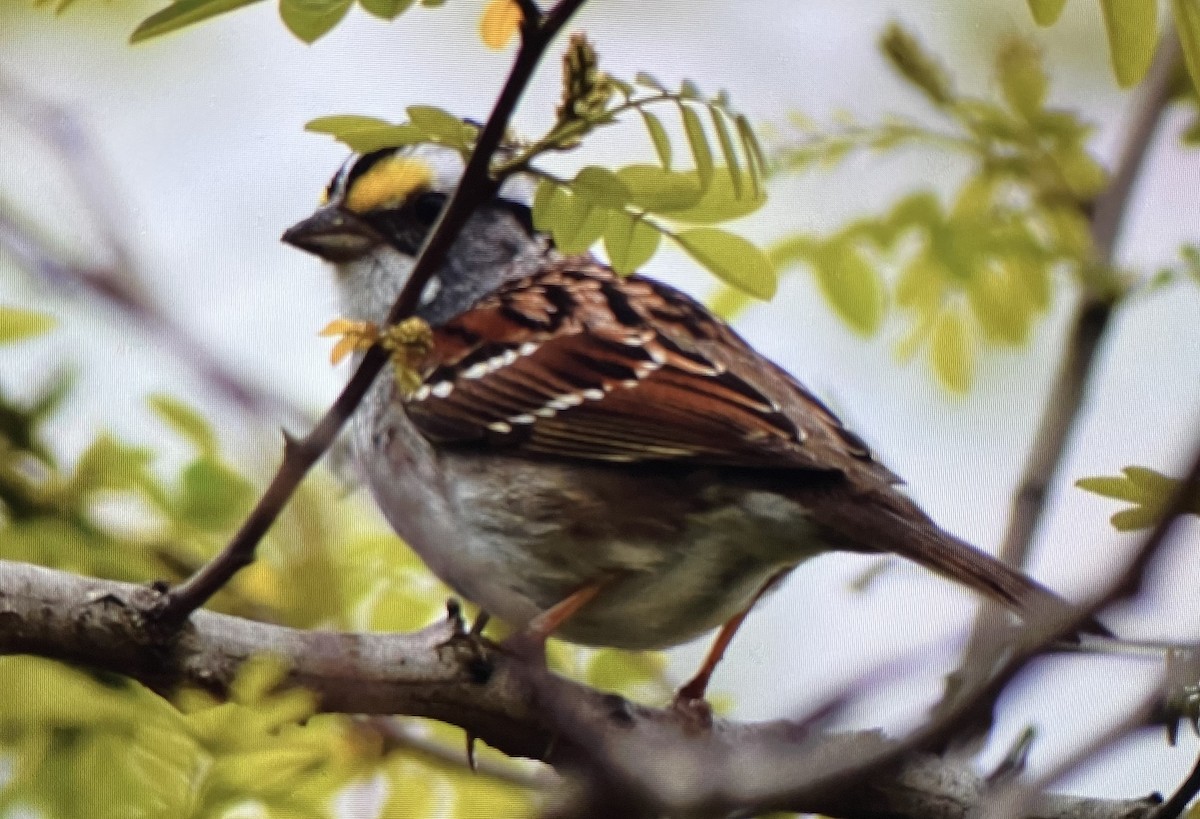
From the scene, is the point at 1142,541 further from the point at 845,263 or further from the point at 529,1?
the point at 845,263

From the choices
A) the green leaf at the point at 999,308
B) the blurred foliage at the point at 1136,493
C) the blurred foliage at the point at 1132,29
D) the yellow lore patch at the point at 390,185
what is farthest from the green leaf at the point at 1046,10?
the yellow lore patch at the point at 390,185

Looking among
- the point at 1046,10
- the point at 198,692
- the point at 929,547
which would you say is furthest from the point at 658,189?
the point at 929,547

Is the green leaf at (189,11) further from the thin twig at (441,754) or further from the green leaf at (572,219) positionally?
the thin twig at (441,754)

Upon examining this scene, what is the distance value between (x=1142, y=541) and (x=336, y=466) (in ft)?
5.60

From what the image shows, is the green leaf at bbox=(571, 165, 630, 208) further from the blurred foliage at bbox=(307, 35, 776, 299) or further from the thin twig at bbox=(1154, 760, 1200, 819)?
the thin twig at bbox=(1154, 760, 1200, 819)

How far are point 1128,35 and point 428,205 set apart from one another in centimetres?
165

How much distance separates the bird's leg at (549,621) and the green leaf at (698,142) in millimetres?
689

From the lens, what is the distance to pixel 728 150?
1.29 m

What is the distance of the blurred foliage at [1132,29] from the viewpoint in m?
1.09

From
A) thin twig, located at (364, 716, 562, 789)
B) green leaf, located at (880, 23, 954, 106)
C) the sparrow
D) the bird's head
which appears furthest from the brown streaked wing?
thin twig, located at (364, 716, 562, 789)

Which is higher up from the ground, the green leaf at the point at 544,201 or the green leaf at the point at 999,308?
the green leaf at the point at 544,201

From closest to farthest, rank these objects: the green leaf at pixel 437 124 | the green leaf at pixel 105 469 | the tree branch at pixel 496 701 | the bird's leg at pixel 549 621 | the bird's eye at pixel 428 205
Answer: the tree branch at pixel 496 701
the green leaf at pixel 437 124
the green leaf at pixel 105 469
the bird's leg at pixel 549 621
the bird's eye at pixel 428 205

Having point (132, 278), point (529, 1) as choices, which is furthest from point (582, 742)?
point (132, 278)

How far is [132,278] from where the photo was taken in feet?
5.89
